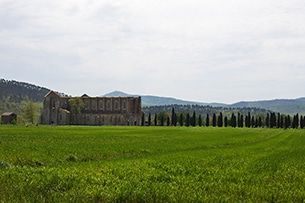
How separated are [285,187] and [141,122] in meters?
179

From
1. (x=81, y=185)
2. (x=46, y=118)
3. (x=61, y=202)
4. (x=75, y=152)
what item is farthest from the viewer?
(x=46, y=118)

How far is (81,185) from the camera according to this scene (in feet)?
57.4

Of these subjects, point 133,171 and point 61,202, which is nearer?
point 61,202

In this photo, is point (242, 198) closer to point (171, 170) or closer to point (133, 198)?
point (133, 198)

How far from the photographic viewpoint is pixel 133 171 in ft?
72.2

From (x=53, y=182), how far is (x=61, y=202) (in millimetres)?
3630

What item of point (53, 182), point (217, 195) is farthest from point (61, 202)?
point (217, 195)

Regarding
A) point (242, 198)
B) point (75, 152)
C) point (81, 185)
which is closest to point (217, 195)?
point (242, 198)

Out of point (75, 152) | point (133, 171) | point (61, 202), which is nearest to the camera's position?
point (61, 202)

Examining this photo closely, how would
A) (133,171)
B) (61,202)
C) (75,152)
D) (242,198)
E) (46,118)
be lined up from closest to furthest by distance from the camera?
(61,202) < (242,198) < (133,171) < (75,152) < (46,118)

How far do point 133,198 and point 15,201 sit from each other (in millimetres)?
4111

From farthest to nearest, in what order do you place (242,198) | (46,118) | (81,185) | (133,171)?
(46,118) → (133,171) → (81,185) → (242,198)

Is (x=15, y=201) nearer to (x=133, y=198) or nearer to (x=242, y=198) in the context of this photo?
(x=133, y=198)

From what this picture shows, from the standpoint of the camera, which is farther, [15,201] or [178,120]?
[178,120]
